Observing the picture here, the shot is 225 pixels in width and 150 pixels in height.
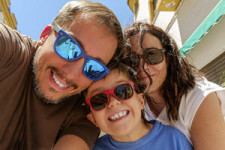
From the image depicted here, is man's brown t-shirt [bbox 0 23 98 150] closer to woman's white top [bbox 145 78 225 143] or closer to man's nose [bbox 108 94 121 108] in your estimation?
man's nose [bbox 108 94 121 108]

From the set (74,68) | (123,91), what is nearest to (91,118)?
(123,91)

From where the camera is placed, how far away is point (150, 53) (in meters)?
2.03

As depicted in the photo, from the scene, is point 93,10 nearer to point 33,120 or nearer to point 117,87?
point 117,87

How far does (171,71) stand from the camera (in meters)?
2.24

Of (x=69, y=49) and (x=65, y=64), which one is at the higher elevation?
(x=69, y=49)

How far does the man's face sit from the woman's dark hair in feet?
1.69

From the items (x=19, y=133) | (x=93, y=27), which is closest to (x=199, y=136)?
(x=93, y=27)

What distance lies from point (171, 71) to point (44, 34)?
151 cm

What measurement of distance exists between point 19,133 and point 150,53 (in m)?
1.52

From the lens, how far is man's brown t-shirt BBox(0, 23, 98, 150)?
1.49 metres

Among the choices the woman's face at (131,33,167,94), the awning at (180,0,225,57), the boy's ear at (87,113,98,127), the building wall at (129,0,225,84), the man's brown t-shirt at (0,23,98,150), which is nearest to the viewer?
the man's brown t-shirt at (0,23,98,150)

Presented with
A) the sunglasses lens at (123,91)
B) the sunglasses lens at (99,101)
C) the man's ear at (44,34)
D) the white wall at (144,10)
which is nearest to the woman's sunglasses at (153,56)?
the sunglasses lens at (123,91)

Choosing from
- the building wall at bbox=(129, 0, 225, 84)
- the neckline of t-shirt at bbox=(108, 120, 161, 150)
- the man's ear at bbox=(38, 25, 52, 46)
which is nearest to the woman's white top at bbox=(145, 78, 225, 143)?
the neckline of t-shirt at bbox=(108, 120, 161, 150)

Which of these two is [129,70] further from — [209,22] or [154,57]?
[209,22]
